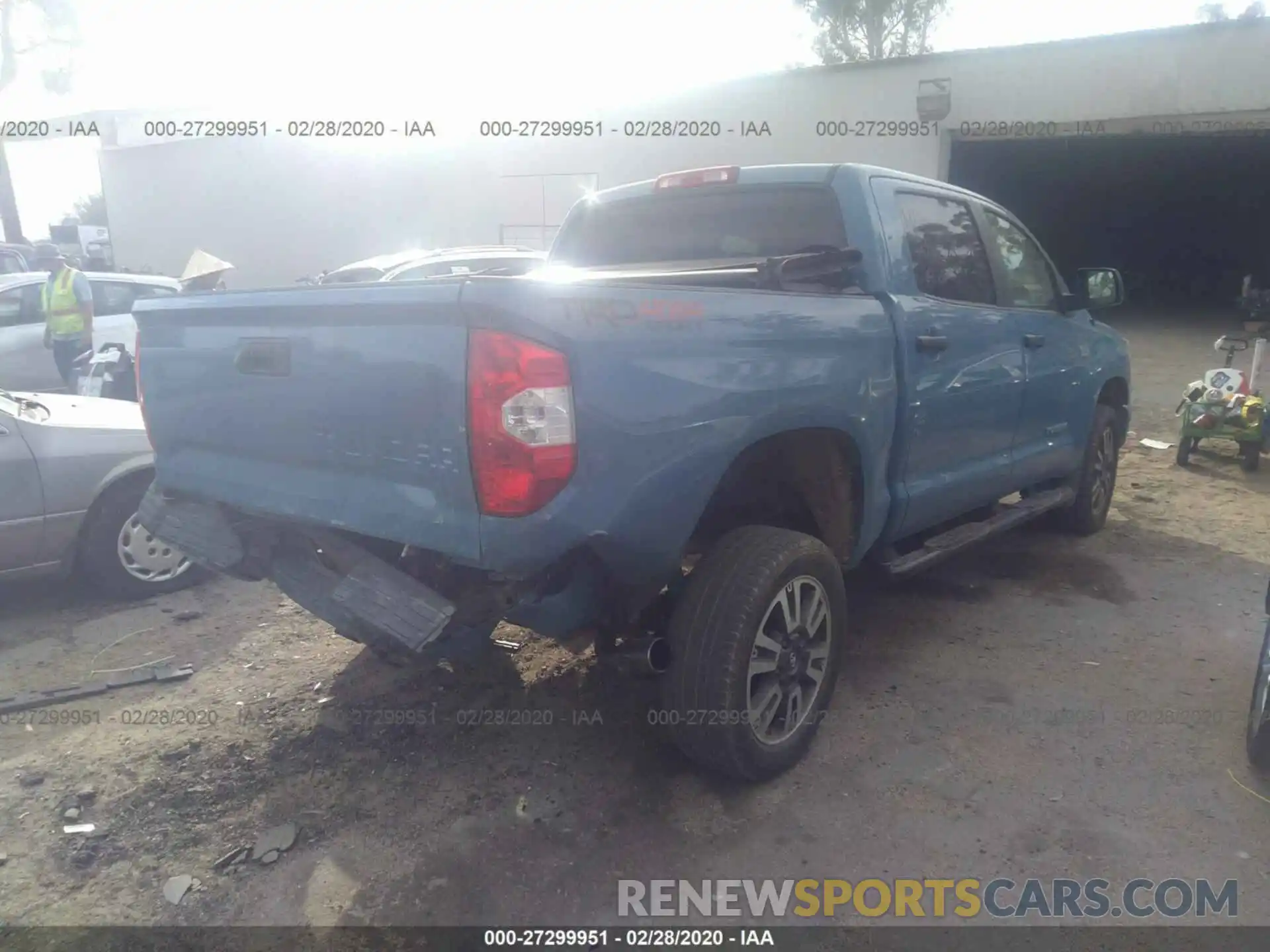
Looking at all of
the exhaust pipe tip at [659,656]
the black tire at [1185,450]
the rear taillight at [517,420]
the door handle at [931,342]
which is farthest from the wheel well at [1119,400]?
the rear taillight at [517,420]

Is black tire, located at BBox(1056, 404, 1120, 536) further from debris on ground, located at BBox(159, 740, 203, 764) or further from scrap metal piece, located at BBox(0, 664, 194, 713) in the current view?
scrap metal piece, located at BBox(0, 664, 194, 713)

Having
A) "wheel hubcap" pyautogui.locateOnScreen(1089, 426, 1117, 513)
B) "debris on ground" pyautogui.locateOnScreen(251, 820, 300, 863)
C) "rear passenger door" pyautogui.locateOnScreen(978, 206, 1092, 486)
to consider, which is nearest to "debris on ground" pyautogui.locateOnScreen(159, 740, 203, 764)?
"debris on ground" pyautogui.locateOnScreen(251, 820, 300, 863)

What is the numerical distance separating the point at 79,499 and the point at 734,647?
11.6 feet

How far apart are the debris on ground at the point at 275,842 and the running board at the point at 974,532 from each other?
243 centimetres

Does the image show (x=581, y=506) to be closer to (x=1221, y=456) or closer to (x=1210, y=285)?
(x=1221, y=456)

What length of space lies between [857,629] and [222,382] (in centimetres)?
298

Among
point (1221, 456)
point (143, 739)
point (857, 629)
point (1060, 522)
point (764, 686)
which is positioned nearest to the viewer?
point (764, 686)

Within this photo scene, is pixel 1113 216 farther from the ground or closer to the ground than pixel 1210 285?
farther from the ground

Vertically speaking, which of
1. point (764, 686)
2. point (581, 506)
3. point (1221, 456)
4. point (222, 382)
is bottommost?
point (1221, 456)

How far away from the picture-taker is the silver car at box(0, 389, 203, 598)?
4.46 metres

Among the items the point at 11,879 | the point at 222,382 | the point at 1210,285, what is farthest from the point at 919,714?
the point at 1210,285

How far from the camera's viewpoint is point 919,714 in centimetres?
367

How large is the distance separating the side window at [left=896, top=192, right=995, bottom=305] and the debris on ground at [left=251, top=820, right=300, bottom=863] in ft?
10.0

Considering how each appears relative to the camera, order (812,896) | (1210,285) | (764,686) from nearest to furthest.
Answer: (812,896), (764,686), (1210,285)
